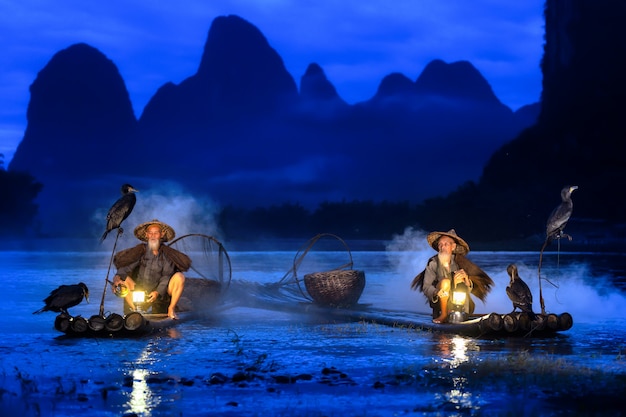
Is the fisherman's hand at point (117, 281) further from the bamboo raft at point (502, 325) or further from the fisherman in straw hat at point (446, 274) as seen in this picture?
the fisherman in straw hat at point (446, 274)

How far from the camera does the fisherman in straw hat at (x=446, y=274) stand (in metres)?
11.2

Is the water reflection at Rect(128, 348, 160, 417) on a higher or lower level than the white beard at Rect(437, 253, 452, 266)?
lower

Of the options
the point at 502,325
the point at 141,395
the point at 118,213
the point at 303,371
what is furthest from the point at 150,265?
the point at 141,395

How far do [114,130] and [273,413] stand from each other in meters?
154

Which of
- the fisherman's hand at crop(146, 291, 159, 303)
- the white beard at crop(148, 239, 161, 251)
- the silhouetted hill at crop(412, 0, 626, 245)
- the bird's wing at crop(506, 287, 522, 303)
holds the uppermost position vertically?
the silhouetted hill at crop(412, 0, 626, 245)

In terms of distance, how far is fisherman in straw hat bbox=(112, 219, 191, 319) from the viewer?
11.6 metres

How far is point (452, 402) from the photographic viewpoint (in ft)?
21.9

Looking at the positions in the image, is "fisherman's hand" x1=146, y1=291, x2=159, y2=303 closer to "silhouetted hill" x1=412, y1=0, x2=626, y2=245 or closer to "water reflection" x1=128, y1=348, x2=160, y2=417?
"water reflection" x1=128, y1=348, x2=160, y2=417

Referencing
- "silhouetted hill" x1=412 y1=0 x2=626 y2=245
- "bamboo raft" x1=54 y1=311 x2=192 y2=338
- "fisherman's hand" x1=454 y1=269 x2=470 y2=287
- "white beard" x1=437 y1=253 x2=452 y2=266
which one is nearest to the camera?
"bamboo raft" x1=54 y1=311 x2=192 y2=338

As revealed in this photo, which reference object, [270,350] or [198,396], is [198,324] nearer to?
[270,350]

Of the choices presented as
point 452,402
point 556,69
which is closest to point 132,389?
point 452,402

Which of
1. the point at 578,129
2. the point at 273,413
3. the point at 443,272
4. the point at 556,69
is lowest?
the point at 273,413

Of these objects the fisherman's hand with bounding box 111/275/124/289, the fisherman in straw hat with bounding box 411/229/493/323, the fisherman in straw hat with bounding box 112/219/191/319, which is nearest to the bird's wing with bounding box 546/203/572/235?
the fisherman in straw hat with bounding box 411/229/493/323

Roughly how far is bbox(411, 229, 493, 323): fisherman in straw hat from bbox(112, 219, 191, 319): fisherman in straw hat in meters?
2.98
